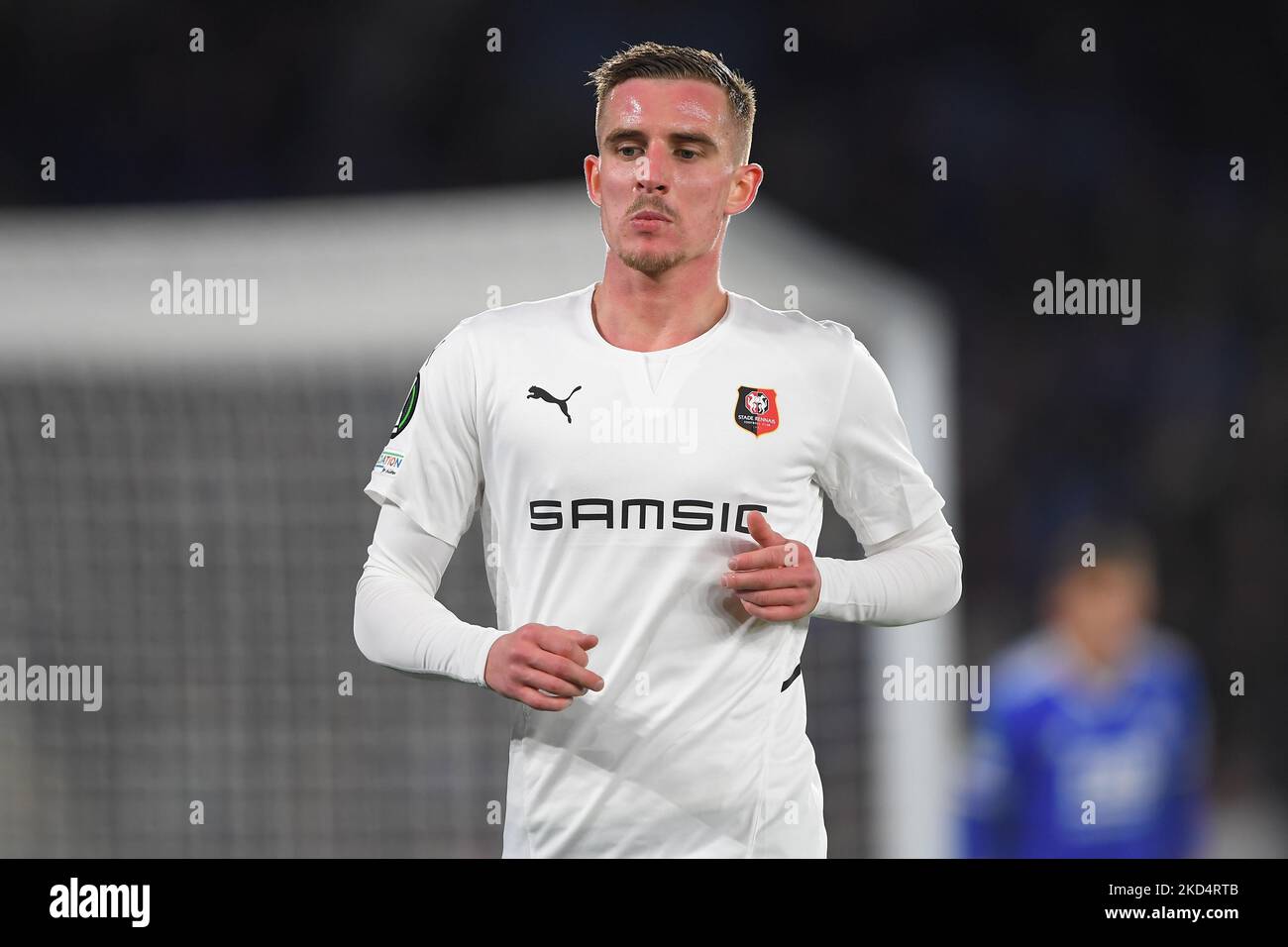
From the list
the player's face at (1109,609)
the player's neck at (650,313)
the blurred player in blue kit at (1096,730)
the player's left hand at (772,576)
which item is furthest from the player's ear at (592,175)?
the player's face at (1109,609)

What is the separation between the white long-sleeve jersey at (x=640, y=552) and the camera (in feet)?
7.36

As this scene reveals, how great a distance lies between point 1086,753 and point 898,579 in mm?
1209

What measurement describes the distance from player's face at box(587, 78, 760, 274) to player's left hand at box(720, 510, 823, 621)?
1.71ft

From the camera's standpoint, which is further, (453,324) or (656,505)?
(453,324)

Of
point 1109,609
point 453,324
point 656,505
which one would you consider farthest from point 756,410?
point 1109,609

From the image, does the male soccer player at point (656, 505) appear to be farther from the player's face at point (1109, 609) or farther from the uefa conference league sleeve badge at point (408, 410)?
the player's face at point (1109, 609)

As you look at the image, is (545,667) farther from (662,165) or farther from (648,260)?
(662,165)

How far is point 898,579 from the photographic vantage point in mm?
2352

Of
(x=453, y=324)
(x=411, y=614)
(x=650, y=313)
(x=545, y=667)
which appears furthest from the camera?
(x=453, y=324)

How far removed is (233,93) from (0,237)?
2.51ft

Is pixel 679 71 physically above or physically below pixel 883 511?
above

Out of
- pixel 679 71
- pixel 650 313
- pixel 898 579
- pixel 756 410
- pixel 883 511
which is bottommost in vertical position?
pixel 898 579

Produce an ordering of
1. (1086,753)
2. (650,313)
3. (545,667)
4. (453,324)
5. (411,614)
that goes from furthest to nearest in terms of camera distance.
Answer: (453,324), (1086,753), (650,313), (411,614), (545,667)
